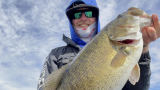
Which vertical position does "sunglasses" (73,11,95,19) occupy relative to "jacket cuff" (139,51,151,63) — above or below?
above

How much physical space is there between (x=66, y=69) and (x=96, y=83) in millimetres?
618

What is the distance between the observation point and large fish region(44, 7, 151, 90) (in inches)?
142

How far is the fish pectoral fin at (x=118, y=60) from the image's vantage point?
11.8ft

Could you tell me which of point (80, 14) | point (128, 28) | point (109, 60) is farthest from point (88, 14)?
point (109, 60)

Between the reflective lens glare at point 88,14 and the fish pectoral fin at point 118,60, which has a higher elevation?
the reflective lens glare at point 88,14

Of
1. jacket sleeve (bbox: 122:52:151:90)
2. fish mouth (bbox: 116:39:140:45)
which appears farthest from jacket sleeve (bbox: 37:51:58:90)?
fish mouth (bbox: 116:39:140:45)

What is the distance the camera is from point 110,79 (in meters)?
3.60

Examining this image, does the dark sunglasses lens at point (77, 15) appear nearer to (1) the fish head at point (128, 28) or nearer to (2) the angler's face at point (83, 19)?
(2) the angler's face at point (83, 19)

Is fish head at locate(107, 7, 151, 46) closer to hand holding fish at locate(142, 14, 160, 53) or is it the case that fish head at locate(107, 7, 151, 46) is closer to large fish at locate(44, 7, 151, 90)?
large fish at locate(44, 7, 151, 90)

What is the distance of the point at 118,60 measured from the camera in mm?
3604

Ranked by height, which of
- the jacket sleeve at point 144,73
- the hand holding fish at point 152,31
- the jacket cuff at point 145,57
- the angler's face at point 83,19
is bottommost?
the jacket sleeve at point 144,73

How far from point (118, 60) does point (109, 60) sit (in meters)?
0.13

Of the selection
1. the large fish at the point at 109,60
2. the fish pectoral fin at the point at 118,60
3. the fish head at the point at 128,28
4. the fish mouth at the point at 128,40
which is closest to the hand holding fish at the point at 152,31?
the large fish at the point at 109,60

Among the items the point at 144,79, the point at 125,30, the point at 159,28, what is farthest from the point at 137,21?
the point at 144,79
